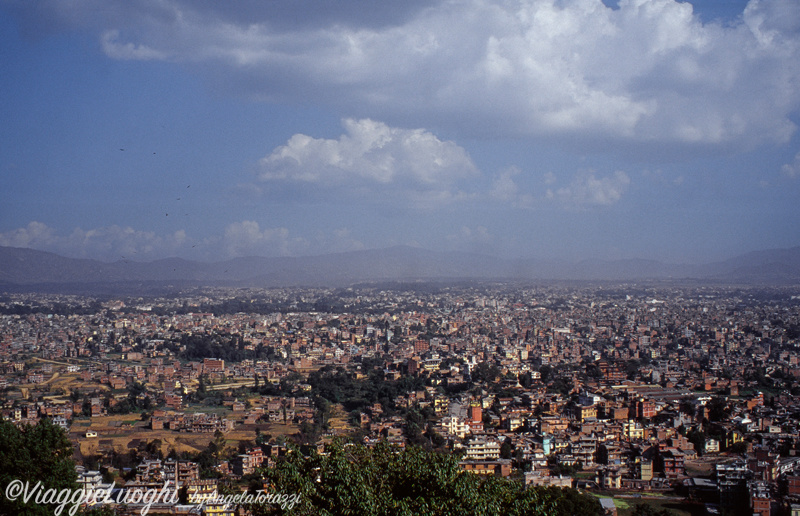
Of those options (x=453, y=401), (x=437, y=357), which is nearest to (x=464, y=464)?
(x=453, y=401)

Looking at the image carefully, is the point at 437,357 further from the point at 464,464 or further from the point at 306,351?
the point at 464,464

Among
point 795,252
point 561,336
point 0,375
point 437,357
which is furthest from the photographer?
point 795,252
